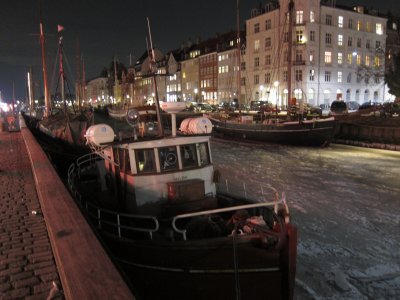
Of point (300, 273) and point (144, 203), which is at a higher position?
point (144, 203)

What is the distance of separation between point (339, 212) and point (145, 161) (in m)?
8.62

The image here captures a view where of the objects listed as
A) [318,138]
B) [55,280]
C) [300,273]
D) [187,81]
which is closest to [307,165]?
[318,138]

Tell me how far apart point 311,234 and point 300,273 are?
281 cm

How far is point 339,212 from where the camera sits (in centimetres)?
1432

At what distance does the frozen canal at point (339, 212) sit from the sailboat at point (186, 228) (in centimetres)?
210

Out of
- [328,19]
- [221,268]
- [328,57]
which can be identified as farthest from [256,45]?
[221,268]

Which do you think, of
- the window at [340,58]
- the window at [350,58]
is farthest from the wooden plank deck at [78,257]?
the window at [350,58]

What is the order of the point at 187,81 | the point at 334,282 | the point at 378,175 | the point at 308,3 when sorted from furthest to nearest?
the point at 187,81
the point at 308,3
the point at 378,175
the point at 334,282

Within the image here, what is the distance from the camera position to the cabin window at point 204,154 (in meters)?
9.69

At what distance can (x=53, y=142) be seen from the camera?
25.8 m

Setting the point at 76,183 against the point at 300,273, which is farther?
the point at 76,183

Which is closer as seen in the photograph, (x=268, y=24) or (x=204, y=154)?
(x=204, y=154)

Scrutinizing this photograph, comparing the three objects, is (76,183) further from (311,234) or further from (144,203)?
(311,234)

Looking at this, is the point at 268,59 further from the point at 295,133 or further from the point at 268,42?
the point at 295,133
